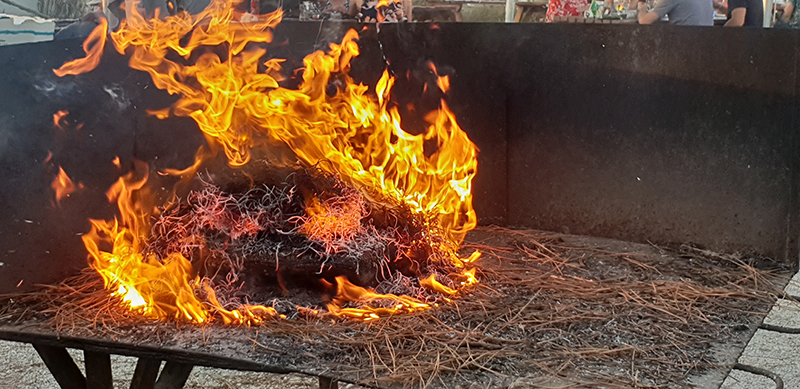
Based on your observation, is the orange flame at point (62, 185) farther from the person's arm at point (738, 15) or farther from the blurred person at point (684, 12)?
the person's arm at point (738, 15)

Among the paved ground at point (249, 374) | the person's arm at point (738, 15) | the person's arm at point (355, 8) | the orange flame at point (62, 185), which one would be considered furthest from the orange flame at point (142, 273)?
the person's arm at point (738, 15)

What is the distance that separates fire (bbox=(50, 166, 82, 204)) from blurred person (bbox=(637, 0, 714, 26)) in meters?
4.49

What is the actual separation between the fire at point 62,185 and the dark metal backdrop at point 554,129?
37 mm

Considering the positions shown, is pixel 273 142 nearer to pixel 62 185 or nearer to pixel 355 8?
pixel 62 185

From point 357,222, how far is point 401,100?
1499 millimetres

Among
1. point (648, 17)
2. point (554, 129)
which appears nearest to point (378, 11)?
point (554, 129)

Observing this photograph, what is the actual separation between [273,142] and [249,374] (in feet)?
5.10

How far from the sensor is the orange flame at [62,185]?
3.63 meters

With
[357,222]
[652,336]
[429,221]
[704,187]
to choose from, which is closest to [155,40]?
[357,222]

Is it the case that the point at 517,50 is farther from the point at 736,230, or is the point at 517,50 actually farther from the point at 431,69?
the point at 736,230

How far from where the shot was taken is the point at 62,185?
3664mm

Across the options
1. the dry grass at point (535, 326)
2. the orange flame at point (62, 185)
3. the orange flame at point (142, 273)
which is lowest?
the dry grass at point (535, 326)

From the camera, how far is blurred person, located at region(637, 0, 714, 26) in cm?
593

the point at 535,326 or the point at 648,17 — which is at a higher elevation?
the point at 648,17
